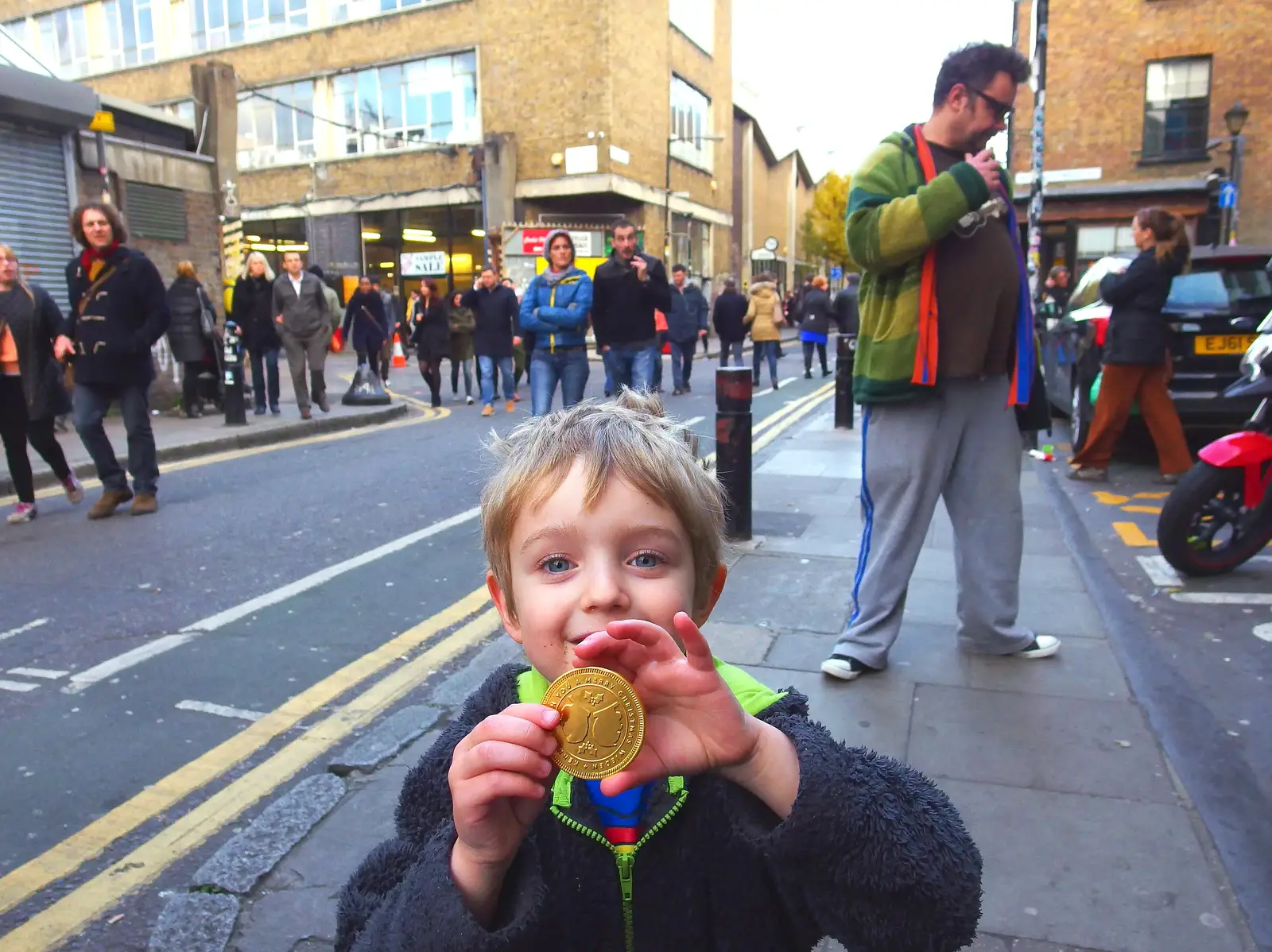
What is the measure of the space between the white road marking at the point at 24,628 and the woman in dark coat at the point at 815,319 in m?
14.3

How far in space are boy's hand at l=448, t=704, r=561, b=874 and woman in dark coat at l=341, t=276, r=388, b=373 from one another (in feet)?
47.0

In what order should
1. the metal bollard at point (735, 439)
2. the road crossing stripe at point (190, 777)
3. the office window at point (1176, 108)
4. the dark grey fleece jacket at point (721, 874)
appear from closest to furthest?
the dark grey fleece jacket at point (721, 874) < the road crossing stripe at point (190, 777) < the metal bollard at point (735, 439) < the office window at point (1176, 108)

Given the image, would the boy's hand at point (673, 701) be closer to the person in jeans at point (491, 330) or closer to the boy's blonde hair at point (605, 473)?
the boy's blonde hair at point (605, 473)

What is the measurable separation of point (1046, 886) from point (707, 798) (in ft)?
4.76

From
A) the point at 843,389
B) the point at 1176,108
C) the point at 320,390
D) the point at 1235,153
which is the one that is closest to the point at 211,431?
the point at 320,390

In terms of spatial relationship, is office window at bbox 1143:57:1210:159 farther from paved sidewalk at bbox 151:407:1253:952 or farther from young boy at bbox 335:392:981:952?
young boy at bbox 335:392:981:952

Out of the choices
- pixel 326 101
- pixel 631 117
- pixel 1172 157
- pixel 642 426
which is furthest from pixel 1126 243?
pixel 642 426

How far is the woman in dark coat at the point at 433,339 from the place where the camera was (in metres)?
14.9

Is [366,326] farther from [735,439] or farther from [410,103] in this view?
[410,103]

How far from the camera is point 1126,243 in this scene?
27891 millimetres

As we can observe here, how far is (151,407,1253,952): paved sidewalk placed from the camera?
226 cm

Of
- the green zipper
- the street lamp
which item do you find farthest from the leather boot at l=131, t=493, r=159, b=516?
the street lamp

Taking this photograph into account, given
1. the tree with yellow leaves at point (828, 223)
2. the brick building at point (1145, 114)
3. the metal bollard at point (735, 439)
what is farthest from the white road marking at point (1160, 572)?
the tree with yellow leaves at point (828, 223)

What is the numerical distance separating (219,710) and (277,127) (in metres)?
34.6
